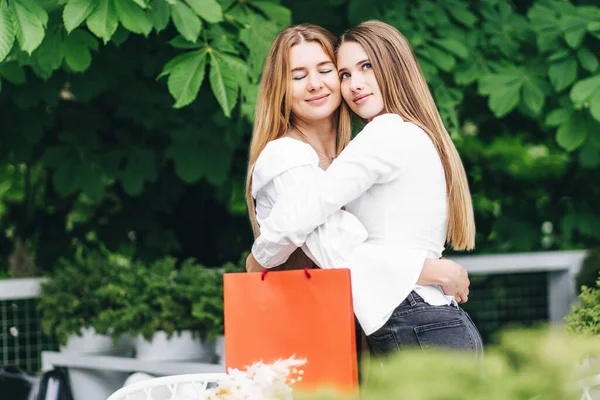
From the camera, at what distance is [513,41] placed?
15.2ft

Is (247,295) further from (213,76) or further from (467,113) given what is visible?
(467,113)

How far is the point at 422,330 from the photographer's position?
85.4 inches

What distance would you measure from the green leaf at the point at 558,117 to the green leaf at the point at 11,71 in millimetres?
2300

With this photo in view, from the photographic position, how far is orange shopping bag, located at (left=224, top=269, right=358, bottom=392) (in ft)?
6.87

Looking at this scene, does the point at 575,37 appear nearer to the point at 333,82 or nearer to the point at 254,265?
the point at 333,82

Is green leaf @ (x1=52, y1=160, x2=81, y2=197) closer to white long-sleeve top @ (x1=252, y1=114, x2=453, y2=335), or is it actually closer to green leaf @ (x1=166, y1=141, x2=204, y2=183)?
green leaf @ (x1=166, y1=141, x2=204, y2=183)

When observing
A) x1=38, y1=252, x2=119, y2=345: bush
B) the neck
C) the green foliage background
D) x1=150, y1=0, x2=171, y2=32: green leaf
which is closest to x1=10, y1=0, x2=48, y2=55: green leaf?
the green foliage background

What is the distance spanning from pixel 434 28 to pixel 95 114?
2.07 meters

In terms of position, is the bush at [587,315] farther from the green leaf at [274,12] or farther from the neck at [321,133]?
the green leaf at [274,12]

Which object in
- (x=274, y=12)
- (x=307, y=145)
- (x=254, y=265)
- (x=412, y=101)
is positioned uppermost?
(x=274, y=12)

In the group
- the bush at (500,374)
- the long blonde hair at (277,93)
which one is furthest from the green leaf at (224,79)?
the bush at (500,374)

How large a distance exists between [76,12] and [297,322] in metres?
1.39

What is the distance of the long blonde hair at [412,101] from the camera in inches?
91.8

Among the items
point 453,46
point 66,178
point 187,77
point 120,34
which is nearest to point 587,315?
point 187,77
